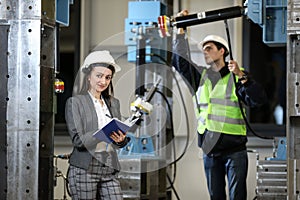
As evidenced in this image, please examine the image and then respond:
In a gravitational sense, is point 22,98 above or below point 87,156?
above

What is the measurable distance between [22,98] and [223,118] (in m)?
2.08

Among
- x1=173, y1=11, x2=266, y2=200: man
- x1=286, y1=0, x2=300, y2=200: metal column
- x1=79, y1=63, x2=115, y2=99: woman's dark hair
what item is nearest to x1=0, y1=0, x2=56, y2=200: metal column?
x1=79, y1=63, x2=115, y2=99: woman's dark hair

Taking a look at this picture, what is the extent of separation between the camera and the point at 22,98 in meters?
3.82

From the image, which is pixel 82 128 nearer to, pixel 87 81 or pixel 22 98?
pixel 87 81

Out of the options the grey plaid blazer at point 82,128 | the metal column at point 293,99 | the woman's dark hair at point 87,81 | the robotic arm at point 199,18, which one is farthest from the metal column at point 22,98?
the robotic arm at point 199,18

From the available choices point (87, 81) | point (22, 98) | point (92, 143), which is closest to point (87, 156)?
point (92, 143)

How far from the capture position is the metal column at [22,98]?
3799 mm

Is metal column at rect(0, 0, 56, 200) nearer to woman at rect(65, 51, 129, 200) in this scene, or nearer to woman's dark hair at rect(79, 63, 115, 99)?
woman at rect(65, 51, 129, 200)

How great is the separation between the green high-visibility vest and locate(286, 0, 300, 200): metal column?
5.53 ft

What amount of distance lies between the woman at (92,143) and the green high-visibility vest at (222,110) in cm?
125

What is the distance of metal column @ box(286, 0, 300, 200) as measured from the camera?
374 centimetres

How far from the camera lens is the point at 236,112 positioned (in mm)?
5523

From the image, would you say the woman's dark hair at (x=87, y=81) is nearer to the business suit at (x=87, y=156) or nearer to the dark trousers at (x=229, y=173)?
the business suit at (x=87, y=156)

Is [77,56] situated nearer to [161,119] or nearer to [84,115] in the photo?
[161,119]
